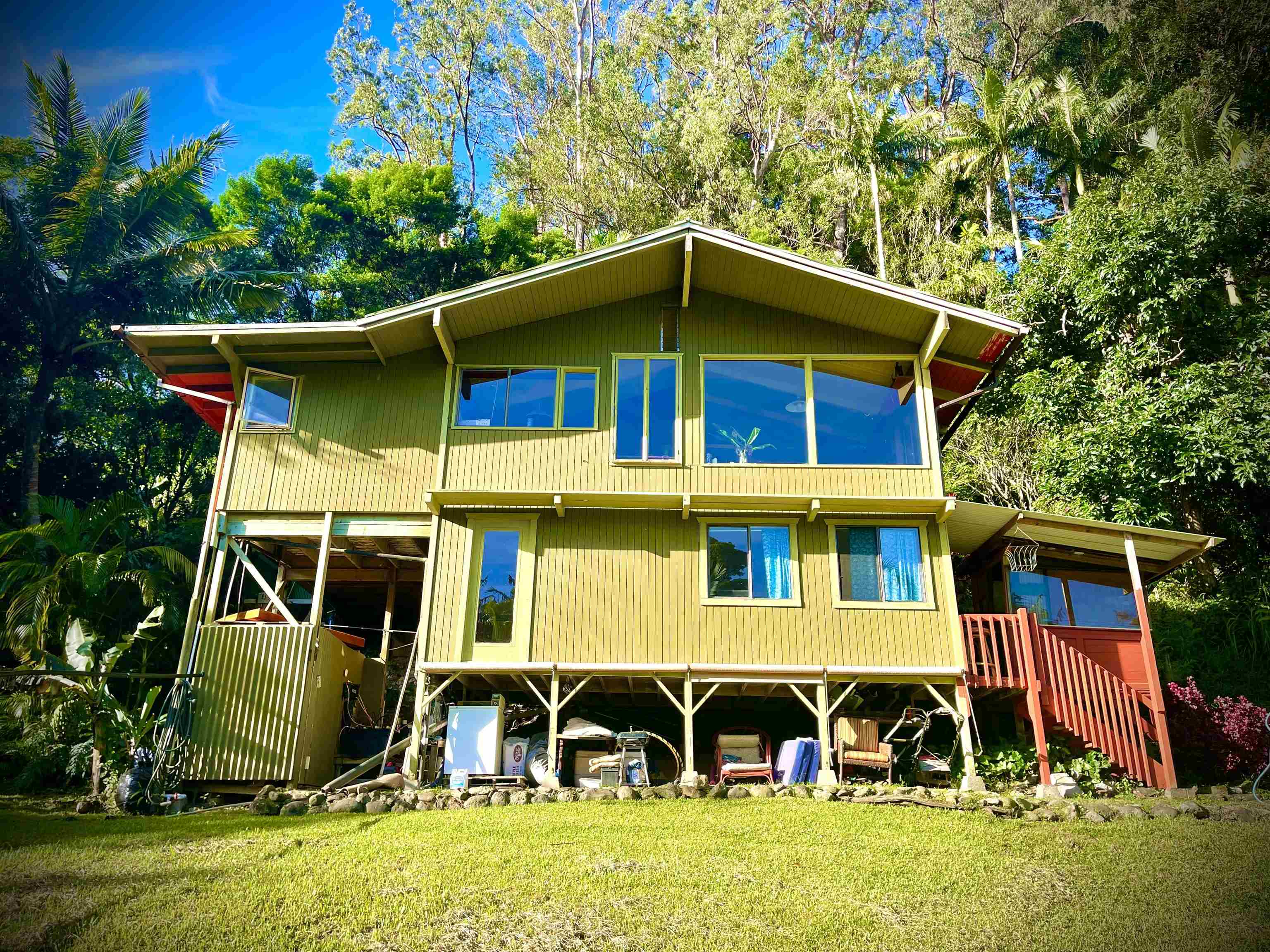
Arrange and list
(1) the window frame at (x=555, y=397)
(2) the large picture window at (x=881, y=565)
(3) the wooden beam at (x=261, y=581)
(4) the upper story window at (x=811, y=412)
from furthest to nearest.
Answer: (1) the window frame at (x=555, y=397) → (4) the upper story window at (x=811, y=412) → (2) the large picture window at (x=881, y=565) → (3) the wooden beam at (x=261, y=581)

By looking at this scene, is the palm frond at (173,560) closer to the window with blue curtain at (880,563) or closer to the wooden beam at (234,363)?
the wooden beam at (234,363)

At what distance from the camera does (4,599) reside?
659 inches

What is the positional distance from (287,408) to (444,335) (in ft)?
9.21

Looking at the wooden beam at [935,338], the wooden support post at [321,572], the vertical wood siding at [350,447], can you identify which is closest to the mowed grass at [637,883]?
the wooden support post at [321,572]

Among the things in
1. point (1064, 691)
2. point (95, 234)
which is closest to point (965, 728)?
point (1064, 691)

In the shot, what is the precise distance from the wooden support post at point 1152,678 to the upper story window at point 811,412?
3418mm

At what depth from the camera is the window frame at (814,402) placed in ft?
45.4

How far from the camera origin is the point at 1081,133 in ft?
85.9

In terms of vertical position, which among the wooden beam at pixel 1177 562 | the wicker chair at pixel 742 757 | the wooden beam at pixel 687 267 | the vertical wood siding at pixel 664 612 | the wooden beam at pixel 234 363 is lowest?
the wicker chair at pixel 742 757

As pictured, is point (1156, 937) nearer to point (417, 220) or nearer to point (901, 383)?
point (901, 383)

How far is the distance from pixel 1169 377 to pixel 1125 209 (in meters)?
4.12

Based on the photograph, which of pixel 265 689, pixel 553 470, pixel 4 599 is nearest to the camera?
pixel 265 689

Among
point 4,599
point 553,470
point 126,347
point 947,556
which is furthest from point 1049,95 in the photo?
point 4,599

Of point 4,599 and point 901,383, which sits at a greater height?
point 901,383
